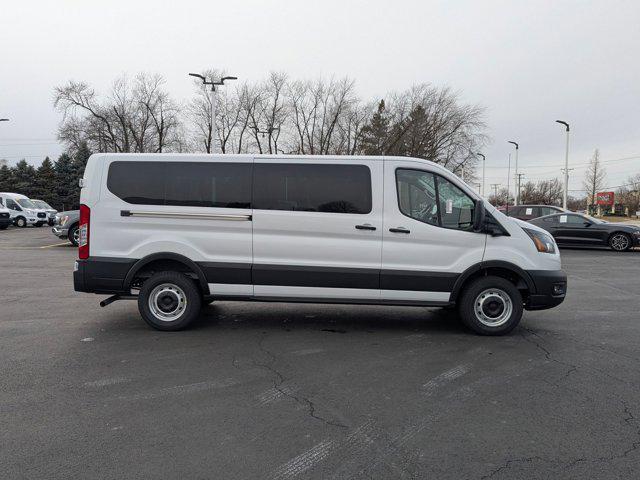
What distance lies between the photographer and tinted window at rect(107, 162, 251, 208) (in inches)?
243

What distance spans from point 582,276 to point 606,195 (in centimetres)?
8827

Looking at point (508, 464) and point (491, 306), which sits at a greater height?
point (491, 306)

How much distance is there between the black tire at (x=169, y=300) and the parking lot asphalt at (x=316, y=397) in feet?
0.55

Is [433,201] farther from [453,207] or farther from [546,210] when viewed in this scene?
[546,210]

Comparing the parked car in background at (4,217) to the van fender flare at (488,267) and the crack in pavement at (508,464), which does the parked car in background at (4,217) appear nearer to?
the van fender flare at (488,267)

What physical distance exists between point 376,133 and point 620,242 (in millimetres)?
30521

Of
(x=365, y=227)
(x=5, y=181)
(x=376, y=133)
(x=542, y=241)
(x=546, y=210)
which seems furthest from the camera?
(x=5, y=181)

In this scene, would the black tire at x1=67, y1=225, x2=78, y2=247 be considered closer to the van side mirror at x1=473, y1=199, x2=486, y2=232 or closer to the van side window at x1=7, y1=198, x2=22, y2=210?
the van side mirror at x1=473, y1=199, x2=486, y2=232

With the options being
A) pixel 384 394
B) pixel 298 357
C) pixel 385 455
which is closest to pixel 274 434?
pixel 385 455

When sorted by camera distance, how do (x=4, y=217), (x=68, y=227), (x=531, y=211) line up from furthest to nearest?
1. (x=4, y=217)
2. (x=531, y=211)
3. (x=68, y=227)

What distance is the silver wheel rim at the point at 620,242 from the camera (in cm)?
1852

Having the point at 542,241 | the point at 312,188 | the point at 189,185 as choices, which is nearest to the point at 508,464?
the point at 542,241

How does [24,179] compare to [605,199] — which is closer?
[24,179]

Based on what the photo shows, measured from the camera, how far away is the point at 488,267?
6.08 metres
